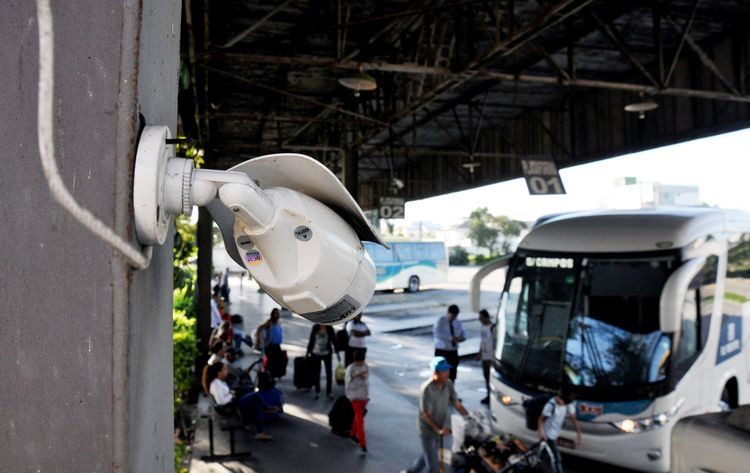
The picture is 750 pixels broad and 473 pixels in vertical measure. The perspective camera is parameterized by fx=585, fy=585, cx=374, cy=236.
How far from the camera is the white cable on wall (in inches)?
37.2

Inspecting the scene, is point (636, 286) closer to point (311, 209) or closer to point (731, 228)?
point (731, 228)

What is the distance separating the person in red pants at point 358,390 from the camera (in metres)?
8.92

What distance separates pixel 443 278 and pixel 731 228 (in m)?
27.0

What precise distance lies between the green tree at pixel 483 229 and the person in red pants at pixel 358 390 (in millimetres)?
79309

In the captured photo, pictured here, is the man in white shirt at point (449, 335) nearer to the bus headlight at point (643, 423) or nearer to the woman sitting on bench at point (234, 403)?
the woman sitting on bench at point (234, 403)

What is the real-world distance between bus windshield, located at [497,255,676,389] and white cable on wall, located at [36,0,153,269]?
8.00 m

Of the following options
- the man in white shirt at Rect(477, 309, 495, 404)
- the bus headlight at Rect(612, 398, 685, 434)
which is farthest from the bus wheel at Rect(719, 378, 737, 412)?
the man in white shirt at Rect(477, 309, 495, 404)

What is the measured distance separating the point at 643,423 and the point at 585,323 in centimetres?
151

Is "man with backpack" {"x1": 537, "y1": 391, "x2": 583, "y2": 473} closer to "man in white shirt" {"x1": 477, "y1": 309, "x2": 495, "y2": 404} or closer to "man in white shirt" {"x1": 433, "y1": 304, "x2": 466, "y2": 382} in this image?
"man in white shirt" {"x1": 433, "y1": 304, "x2": 466, "y2": 382}

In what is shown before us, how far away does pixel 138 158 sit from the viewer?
987 mm

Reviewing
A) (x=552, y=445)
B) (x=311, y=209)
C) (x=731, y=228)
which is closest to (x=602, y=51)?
(x=731, y=228)

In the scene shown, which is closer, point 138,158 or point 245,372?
point 138,158

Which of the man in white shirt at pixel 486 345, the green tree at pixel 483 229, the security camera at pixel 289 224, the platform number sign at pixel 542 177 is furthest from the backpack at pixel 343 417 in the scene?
the green tree at pixel 483 229

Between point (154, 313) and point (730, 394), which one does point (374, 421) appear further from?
point (154, 313)
